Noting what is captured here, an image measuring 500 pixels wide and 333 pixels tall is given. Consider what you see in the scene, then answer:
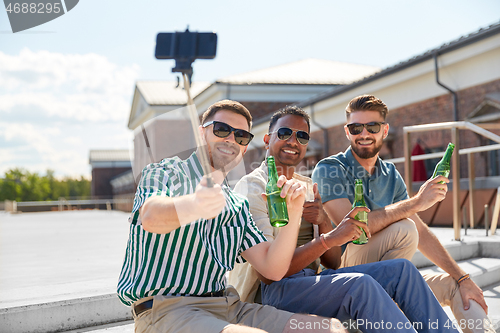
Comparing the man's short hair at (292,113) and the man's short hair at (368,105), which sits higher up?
the man's short hair at (368,105)

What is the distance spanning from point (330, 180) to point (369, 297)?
1098 millimetres

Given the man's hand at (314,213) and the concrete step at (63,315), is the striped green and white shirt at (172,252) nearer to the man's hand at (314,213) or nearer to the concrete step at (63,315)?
the man's hand at (314,213)

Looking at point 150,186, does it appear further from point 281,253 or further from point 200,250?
point 281,253

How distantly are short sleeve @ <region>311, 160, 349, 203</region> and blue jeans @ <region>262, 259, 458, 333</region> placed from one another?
65cm

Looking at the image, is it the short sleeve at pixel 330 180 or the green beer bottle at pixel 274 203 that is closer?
the green beer bottle at pixel 274 203

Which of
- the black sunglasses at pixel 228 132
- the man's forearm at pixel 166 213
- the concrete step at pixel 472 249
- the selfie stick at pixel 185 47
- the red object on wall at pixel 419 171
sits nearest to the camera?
the selfie stick at pixel 185 47

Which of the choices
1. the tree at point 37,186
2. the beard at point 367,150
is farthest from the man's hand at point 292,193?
the tree at point 37,186

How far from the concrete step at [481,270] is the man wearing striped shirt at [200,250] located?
2423 millimetres

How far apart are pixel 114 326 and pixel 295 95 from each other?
61.3 ft

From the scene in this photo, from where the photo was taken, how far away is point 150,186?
63.7 inches

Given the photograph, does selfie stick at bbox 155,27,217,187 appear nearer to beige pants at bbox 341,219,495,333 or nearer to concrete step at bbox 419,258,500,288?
beige pants at bbox 341,219,495,333

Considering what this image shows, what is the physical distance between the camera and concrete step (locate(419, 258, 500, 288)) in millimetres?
3865

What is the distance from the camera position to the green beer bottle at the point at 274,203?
1.99 meters

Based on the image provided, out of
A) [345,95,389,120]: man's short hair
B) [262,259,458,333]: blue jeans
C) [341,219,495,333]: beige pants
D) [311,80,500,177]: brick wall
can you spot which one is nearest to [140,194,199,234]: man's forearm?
[262,259,458,333]: blue jeans
